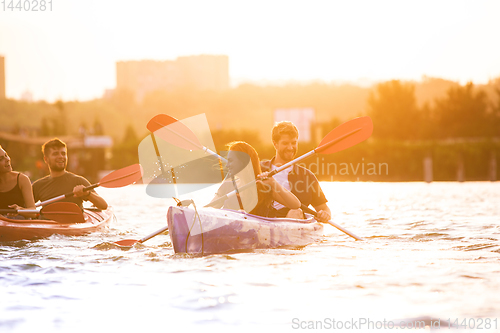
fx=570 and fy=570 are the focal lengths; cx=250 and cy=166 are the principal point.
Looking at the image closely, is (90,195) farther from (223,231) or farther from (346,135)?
(346,135)

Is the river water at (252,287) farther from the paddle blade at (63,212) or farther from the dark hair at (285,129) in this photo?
the dark hair at (285,129)

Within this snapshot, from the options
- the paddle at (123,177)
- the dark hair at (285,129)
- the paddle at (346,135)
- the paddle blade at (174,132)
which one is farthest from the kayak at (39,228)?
the paddle at (346,135)

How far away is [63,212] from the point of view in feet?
24.6

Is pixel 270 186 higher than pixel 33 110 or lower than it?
lower

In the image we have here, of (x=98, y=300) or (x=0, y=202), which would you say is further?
(x=0, y=202)

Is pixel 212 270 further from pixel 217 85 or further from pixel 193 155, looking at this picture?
pixel 217 85

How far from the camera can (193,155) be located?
5.85 meters

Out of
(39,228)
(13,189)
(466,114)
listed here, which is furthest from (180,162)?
(466,114)

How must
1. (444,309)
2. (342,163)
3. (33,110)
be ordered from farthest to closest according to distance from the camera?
(33,110) < (342,163) < (444,309)

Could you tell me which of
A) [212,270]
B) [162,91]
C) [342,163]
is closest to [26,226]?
[212,270]

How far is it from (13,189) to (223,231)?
3.04m

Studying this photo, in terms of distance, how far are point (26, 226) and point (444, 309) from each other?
497 cm

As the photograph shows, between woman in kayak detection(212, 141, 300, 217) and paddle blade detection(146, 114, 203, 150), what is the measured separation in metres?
0.42

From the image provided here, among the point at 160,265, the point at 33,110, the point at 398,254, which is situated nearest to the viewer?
the point at 160,265
